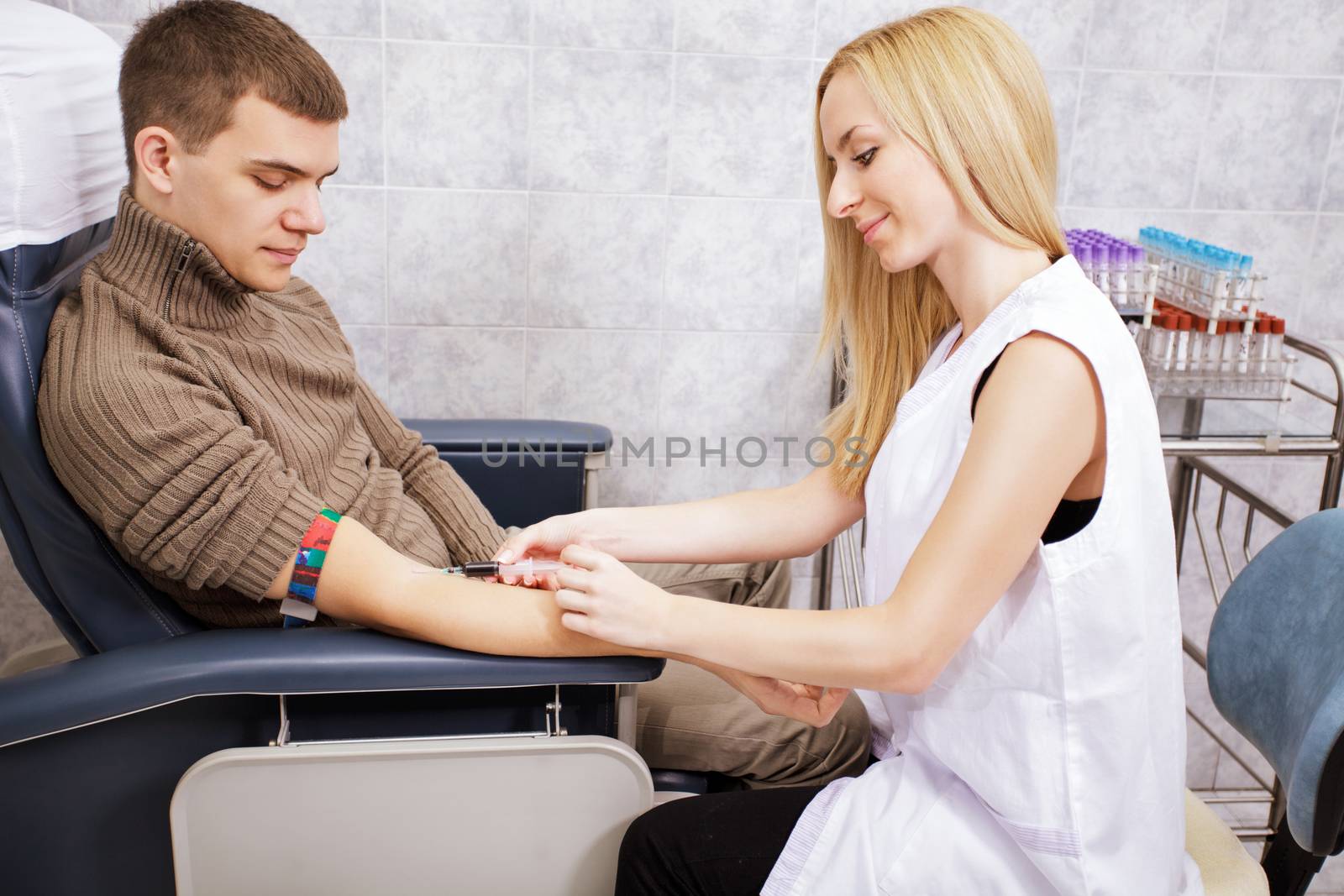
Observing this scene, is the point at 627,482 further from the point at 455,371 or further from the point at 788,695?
the point at 788,695

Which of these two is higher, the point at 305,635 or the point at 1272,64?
the point at 1272,64

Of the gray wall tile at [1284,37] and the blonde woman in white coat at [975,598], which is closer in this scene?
the blonde woman in white coat at [975,598]

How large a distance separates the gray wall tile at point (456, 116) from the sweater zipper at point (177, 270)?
88cm

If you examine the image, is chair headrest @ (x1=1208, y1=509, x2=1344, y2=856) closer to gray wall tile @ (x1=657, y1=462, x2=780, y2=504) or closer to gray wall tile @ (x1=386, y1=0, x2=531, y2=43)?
gray wall tile @ (x1=657, y1=462, x2=780, y2=504)

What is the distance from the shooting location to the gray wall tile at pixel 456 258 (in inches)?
84.0

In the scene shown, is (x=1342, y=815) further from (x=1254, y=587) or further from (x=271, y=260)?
(x=271, y=260)

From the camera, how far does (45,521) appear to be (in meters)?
1.18

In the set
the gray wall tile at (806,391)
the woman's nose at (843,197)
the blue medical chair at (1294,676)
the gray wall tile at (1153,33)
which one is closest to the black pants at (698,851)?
the blue medical chair at (1294,676)

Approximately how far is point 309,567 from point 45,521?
0.89 feet

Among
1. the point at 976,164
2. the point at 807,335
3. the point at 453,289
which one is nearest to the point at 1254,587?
the point at 976,164

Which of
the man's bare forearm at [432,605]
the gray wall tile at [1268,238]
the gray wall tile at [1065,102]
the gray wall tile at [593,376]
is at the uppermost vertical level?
the gray wall tile at [1065,102]

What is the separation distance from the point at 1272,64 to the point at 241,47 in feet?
6.18

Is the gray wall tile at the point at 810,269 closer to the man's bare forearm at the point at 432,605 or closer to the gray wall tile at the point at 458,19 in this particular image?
the gray wall tile at the point at 458,19

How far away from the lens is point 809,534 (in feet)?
4.94
